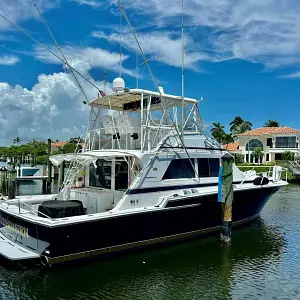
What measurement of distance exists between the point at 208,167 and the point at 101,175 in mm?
3706

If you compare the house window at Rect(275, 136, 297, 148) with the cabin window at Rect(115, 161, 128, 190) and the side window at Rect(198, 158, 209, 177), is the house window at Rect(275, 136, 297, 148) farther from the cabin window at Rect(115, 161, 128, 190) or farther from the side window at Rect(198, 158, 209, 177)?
the cabin window at Rect(115, 161, 128, 190)

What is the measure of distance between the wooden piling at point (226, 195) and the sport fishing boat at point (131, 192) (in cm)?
35

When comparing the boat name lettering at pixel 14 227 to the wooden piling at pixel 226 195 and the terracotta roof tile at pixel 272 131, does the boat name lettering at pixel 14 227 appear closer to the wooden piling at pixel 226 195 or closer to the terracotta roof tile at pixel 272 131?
the wooden piling at pixel 226 195

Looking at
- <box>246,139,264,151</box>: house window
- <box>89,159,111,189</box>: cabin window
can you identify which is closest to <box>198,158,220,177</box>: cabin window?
<box>89,159,111,189</box>: cabin window

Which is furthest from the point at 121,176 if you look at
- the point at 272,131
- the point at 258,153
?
the point at 272,131

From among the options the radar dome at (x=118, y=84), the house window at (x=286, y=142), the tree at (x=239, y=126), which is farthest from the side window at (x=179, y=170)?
the tree at (x=239, y=126)

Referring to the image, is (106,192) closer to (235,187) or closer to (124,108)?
(124,108)

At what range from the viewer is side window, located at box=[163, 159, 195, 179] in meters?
11.4

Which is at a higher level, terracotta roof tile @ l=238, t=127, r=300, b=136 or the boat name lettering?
terracotta roof tile @ l=238, t=127, r=300, b=136

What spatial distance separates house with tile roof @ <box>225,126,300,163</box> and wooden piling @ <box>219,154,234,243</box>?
3985 cm

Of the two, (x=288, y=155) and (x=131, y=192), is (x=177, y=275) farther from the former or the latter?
(x=288, y=155)

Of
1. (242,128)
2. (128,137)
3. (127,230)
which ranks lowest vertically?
(127,230)

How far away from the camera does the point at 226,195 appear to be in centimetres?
1144

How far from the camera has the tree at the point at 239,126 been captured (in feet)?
243
